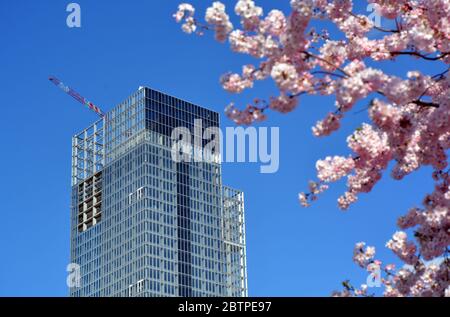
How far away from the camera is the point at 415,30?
1423 centimetres

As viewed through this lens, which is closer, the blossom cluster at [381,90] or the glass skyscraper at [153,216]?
the blossom cluster at [381,90]

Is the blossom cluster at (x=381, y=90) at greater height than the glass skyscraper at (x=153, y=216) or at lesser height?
lesser

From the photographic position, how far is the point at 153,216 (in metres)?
153

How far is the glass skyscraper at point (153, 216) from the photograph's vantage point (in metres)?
152

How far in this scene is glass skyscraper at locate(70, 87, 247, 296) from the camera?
152000 millimetres

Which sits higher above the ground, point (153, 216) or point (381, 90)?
point (153, 216)

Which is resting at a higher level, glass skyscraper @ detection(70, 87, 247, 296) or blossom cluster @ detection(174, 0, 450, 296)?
glass skyscraper @ detection(70, 87, 247, 296)

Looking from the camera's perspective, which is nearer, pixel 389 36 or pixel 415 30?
pixel 415 30

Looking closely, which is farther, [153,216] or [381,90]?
[153,216]

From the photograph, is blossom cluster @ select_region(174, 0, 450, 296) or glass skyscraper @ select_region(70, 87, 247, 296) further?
glass skyscraper @ select_region(70, 87, 247, 296)

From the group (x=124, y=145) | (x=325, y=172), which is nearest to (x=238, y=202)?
(x=124, y=145)
